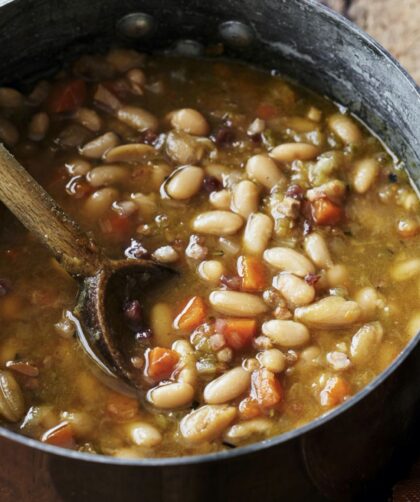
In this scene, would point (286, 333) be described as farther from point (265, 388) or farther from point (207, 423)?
point (207, 423)

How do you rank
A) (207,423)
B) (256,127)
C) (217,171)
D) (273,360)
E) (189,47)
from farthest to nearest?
(189,47)
(256,127)
(217,171)
(273,360)
(207,423)

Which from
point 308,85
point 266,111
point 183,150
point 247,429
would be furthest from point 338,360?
point 308,85

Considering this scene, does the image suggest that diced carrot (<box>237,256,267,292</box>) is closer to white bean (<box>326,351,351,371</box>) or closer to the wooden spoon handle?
white bean (<box>326,351,351,371</box>)

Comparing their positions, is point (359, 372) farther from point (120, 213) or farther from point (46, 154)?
point (46, 154)

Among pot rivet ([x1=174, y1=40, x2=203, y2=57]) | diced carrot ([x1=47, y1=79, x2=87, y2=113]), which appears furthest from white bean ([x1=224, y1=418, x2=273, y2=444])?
pot rivet ([x1=174, y1=40, x2=203, y2=57])

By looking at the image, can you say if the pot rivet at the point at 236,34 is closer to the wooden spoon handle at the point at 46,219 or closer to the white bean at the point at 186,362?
the wooden spoon handle at the point at 46,219

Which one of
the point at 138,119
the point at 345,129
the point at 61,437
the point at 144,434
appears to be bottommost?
the point at 61,437

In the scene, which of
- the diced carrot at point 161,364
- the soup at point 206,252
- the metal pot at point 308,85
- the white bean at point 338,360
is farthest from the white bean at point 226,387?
the metal pot at point 308,85
